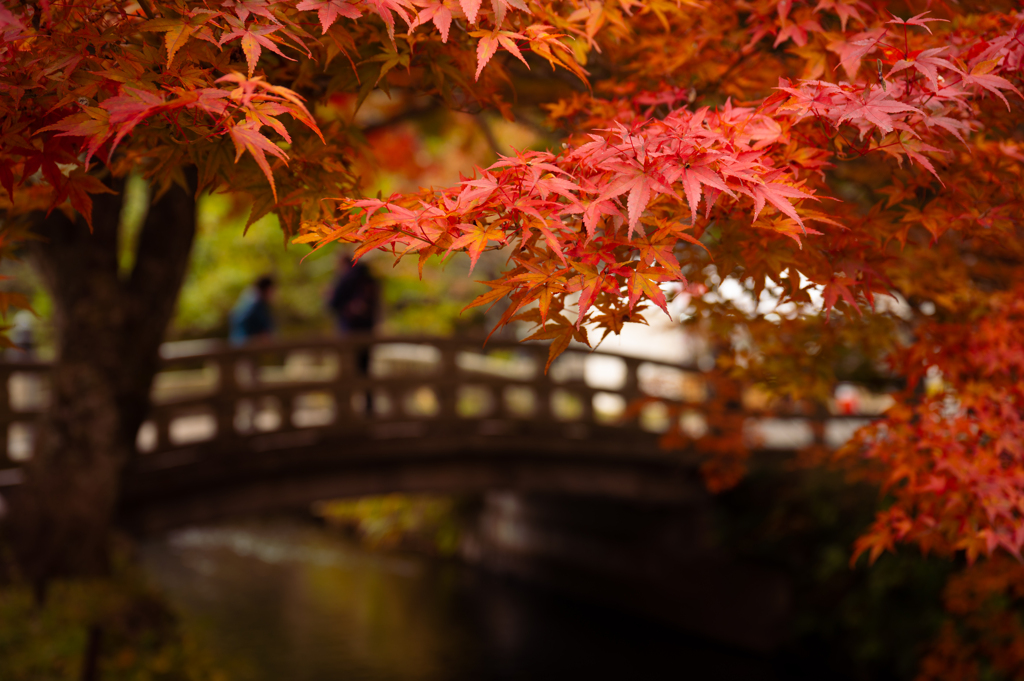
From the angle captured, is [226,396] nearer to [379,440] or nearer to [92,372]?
[379,440]

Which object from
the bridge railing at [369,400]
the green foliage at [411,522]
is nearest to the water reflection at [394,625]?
the green foliage at [411,522]

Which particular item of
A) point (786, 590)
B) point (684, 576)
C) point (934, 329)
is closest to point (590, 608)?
point (684, 576)

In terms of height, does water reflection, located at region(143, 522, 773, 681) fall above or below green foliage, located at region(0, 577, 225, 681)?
below

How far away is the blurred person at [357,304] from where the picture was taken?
8914 millimetres

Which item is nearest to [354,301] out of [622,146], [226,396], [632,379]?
[226,396]

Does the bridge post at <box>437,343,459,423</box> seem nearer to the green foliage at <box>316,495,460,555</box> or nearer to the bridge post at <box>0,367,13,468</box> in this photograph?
the bridge post at <box>0,367,13,468</box>

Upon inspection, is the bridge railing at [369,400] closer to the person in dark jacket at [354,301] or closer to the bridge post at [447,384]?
the bridge post at [447,384]

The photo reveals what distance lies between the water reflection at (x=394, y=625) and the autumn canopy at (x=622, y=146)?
206 inches

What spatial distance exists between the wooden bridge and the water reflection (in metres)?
1.31

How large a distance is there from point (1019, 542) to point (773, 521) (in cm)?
A: 608

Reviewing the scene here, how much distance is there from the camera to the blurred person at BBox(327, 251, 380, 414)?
29.2 ft

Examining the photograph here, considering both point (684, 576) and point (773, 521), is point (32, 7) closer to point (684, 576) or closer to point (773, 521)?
point (773, 521)

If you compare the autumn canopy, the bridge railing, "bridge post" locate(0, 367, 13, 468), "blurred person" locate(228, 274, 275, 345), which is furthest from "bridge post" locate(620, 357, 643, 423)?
"bridge post" locate(0, 367, 13, 468)

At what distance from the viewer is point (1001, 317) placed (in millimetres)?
3691
